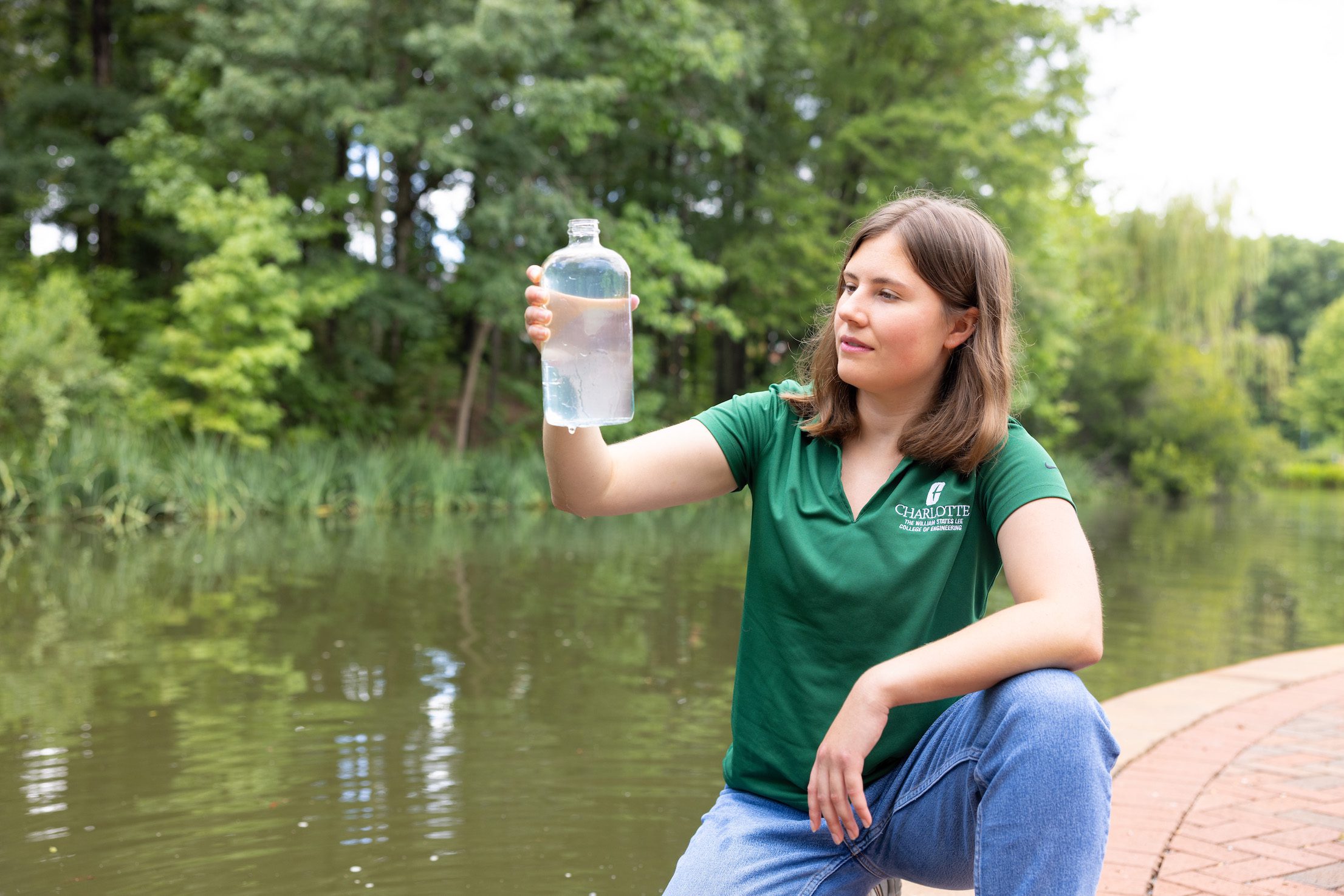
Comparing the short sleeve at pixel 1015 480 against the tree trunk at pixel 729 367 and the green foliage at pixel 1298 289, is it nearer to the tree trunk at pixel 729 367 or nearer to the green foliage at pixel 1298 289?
the tree trunk at pixel 729 367

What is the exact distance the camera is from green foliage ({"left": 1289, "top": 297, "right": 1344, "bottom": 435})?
52.4 metres

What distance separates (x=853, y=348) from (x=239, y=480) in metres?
13.9

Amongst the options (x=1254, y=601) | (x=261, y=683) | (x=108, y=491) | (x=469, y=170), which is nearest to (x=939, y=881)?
(x=261, y=683)

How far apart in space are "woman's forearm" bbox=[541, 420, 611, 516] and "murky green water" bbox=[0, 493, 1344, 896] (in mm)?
1418

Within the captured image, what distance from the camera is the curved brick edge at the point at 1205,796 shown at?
2.86 m

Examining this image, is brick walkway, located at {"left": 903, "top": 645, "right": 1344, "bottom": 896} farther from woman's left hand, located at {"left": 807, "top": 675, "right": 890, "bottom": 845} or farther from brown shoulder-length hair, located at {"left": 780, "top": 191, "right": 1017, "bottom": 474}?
brown shoulder-length hair, located at {"left": 780, "top": 191, "right": 1017, "bottom": 474}

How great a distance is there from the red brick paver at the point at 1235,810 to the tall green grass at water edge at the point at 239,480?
38.3 ft

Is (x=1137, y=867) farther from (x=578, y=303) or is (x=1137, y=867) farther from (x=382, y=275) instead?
(x=382, y=275)

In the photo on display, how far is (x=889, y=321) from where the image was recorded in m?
1.98

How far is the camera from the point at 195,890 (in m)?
2.92

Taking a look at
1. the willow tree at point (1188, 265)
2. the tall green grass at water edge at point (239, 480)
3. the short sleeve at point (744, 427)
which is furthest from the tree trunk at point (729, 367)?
Answer: the short sleeve at point (744, 427)

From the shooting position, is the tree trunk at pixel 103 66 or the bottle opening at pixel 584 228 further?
the tree trunk at pixel 103 66

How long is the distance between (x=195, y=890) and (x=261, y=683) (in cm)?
241

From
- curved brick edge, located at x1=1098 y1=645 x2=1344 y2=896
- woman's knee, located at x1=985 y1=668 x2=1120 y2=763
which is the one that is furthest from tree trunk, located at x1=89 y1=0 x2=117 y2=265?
woman's knee, located at x1=985 y1=668 x2=1120 y2=763
